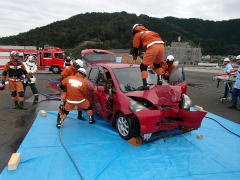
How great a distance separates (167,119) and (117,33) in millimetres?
86704

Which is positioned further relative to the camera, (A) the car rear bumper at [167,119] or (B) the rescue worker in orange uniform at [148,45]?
(B) the rescue worker in orange uniform at [148,45]

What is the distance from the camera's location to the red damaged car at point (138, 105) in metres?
3.63

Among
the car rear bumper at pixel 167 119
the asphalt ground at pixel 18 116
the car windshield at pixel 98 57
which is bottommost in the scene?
the asphalt ground at pixel 18 116

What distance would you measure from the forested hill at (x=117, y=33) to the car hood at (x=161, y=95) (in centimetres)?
6798

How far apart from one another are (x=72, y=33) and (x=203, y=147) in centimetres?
8328

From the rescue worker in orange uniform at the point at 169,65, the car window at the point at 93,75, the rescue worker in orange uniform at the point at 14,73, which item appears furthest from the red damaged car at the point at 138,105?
the rescue worker in orange uniform at the point at 14,73

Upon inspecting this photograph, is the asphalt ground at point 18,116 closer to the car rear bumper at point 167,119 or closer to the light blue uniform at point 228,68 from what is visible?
the light blue uniform at point 228,68

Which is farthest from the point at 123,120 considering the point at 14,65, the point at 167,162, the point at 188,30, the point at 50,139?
the point at 188,30

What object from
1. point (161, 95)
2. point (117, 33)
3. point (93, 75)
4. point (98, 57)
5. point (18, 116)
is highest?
point (117, 33)

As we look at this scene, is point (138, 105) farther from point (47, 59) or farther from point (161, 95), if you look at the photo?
point (47, 59)

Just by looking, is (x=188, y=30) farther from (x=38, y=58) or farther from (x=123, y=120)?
(x=123, y=120)

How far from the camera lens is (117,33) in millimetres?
86938

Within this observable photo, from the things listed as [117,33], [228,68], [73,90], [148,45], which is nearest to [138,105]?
[148,45]

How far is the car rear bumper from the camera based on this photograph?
11.4ft
